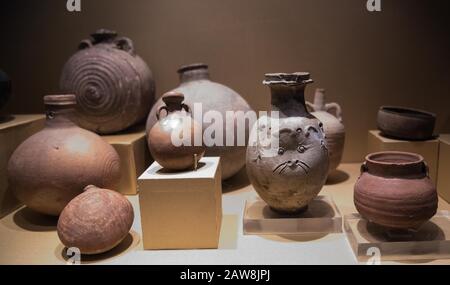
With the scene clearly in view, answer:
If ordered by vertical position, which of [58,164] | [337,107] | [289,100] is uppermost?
[289,100]

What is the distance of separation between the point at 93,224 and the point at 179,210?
38cm

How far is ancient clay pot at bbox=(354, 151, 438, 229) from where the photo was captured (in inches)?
71.7

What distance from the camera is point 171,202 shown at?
2012mm

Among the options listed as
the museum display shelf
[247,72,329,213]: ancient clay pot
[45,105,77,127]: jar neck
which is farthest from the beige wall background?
[247,72,329,213]: ancient clay pot

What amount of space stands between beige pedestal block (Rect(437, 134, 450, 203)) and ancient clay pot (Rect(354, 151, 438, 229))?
0.80 metres

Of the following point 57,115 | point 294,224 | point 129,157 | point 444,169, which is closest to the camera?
point 294,224

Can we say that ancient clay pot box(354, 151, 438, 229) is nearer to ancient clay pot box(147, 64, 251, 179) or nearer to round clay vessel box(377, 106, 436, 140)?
round clay vessel box(377, 106, 436, 140)

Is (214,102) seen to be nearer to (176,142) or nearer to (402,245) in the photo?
(176,142)

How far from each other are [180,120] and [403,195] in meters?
1.07

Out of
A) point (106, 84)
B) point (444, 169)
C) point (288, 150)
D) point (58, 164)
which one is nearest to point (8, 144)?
point (58, 164)

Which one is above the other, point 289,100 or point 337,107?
point 289,100

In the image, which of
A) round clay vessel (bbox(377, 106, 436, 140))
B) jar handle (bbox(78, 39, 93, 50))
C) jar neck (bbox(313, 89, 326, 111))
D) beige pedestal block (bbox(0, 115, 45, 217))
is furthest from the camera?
jar handle (bbox(78, 39, 93, 50))

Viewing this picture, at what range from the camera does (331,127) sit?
2.73 meters

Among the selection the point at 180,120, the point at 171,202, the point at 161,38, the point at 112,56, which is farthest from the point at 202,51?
the point at 171,202
